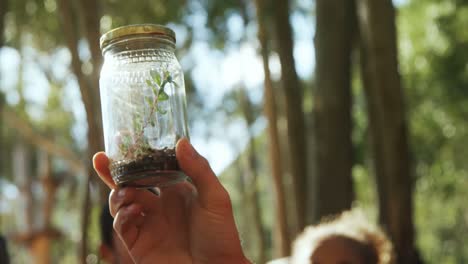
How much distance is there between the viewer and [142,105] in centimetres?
219

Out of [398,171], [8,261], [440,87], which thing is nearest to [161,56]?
[8,261]

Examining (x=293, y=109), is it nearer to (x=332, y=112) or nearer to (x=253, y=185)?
(x=332, y=112)

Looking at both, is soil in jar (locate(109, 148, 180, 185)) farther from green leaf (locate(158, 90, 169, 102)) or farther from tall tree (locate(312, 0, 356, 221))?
tall tree (locate(312, 0, 356, 221))

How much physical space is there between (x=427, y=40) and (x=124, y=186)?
13653 mm

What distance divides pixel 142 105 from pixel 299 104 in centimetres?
685

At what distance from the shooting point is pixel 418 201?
2450cm

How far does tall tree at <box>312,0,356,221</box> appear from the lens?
267 inches

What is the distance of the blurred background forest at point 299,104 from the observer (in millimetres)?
7023

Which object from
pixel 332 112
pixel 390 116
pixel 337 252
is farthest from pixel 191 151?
pixel 390 116

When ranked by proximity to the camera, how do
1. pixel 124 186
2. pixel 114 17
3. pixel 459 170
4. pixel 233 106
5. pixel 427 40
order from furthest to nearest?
1. pixel 233 106
2. pixel 459 170
3. pixel 427 40
4. pixel 114 17
5. pixel 124 186

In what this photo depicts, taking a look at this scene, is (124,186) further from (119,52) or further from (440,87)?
(440,87)

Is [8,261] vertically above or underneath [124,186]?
underneath

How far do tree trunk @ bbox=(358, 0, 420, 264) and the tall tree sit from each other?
0.25 meters

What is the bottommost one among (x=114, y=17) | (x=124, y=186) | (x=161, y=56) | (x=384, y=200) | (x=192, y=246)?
(x=384, y=200)
